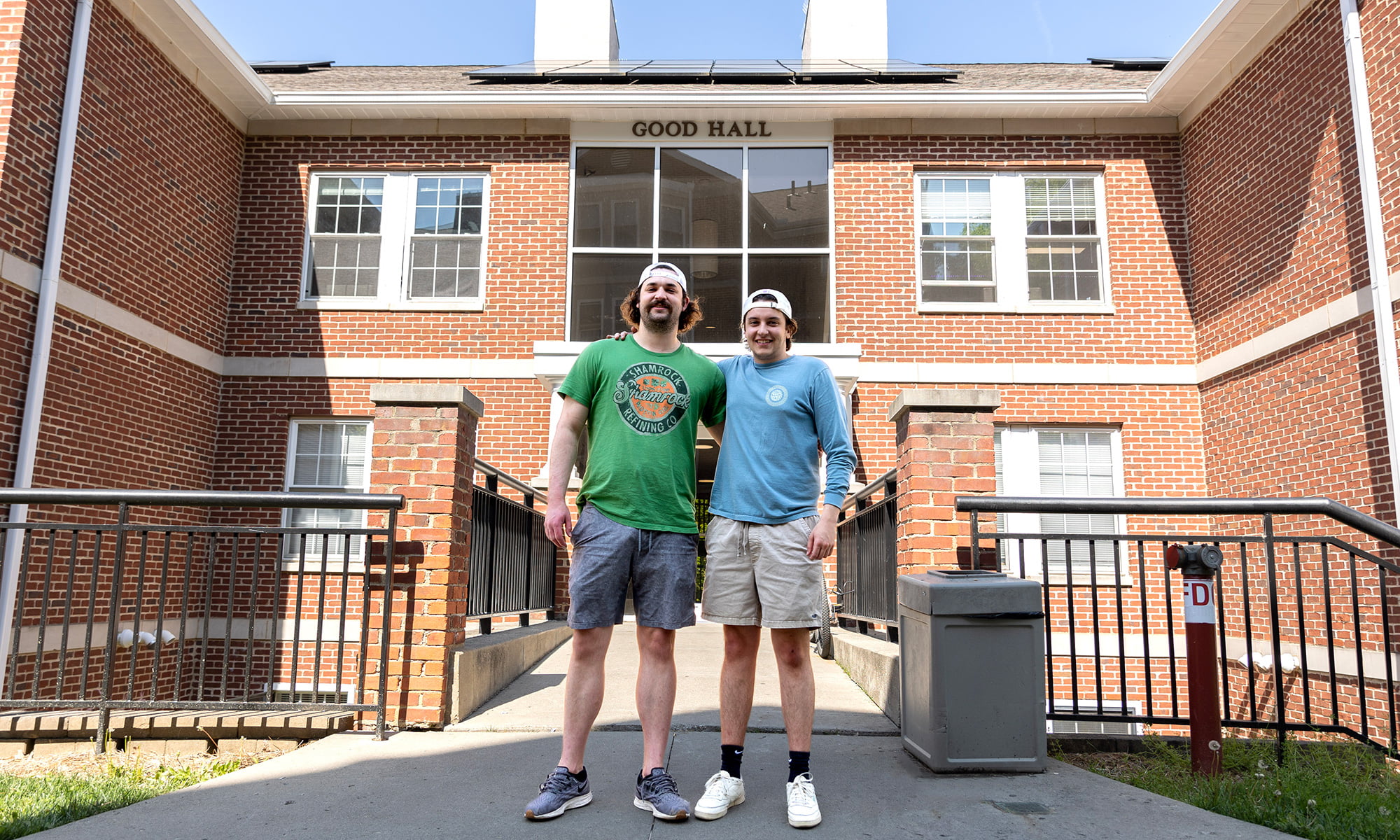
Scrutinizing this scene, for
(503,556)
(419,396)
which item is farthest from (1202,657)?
(503,556)

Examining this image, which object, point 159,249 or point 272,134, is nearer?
point 159,249

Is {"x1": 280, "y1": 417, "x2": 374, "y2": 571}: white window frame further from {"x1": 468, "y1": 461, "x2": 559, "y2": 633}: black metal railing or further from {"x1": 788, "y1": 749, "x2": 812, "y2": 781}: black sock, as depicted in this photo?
{"x1": 788, "y1": 749, "x2": 812, "y2": 781}: black sock

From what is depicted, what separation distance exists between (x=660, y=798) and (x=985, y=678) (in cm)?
139

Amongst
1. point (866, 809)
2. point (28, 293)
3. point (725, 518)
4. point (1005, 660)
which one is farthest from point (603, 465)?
point (28, 293)

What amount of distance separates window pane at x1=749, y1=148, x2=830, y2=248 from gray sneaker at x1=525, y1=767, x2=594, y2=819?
27.9ft

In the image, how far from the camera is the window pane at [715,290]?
35.1 feet

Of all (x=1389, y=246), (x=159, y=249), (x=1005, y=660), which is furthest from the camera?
(x=159, y=249)

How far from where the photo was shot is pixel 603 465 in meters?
3.24

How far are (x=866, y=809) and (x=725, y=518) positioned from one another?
1141 millimetres

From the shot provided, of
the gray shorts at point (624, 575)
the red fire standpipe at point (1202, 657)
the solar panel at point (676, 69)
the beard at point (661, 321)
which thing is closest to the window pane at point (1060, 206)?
the solar panel at point (676, 69)

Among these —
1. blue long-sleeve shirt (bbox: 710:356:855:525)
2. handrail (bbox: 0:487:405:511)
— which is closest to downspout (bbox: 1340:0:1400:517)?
blue long-sleeve shirt (bbox: 710:356:855:525)

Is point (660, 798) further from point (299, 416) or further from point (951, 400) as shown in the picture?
point (299, 416)

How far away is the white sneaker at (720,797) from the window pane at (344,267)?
8976mm

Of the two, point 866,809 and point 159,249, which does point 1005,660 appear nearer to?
point 866,809
